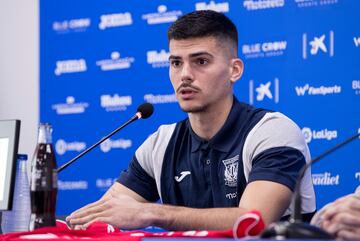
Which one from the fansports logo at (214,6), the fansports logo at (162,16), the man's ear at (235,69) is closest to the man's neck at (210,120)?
the man's ear at (235,69)

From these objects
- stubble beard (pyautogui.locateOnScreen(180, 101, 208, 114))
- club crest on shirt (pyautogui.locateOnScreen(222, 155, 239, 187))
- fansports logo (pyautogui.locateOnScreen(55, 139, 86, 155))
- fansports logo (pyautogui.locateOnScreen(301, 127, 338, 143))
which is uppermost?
stubble beard (pyautogui.locateOnScreen(180, 101, 208, 114))

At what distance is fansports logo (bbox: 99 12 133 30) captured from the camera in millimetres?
3910

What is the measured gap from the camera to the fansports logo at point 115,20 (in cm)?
391

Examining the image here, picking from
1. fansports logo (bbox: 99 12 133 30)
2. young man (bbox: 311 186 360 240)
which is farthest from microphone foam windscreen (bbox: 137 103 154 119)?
fansports logo (bbox: 99 12 133 30)

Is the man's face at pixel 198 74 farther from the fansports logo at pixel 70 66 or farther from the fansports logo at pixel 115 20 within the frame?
the fansports logo at pixel 70 66

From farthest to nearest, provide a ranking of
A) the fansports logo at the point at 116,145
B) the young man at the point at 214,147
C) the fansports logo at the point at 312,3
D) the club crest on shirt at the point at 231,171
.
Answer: the fansports logo at the point at 116,145 → the fansports logo at the point at 312,3 → the club crest on shirt at the point at 231,171 → the young man at the point at 214,147

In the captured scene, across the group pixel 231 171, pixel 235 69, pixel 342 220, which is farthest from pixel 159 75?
pixel 342 220

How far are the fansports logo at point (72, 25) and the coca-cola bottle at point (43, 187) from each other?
7.92 feet

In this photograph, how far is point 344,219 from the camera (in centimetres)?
129

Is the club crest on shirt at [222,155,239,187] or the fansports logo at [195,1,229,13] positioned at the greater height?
the fansports logo at [195,1,229,13]

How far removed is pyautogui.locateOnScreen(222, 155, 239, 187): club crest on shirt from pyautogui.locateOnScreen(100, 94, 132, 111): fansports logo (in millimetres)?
1753

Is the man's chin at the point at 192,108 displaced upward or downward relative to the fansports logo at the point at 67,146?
upward

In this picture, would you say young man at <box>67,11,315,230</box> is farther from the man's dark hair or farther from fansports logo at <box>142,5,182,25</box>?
fansports logo at <box>142,5,182,25</box>

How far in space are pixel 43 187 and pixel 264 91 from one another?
1.98 m
